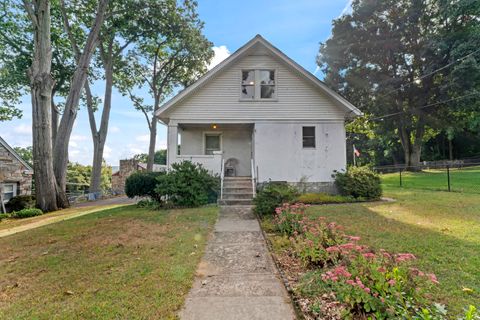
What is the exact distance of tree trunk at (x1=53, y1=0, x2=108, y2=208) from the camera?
40.4 feet

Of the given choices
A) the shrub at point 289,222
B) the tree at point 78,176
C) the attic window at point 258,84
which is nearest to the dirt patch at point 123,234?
the shrub at point 289,222

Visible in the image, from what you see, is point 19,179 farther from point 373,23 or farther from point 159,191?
point 373,23

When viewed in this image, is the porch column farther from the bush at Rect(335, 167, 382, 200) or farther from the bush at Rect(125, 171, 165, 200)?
the bush at Rect(335, 167, 382, 200)

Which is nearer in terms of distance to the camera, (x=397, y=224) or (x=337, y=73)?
(x=397, y=224)

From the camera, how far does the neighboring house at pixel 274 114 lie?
11.0 meters

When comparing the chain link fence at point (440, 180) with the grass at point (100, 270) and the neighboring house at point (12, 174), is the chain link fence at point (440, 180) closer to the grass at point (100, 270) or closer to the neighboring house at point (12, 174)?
the grass at point (100, 270)

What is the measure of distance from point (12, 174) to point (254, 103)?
14067 mm

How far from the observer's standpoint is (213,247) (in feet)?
15.2

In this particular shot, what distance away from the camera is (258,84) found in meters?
11.4

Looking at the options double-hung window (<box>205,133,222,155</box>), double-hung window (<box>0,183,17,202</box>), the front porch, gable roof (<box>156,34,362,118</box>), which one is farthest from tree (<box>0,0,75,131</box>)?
double-hung window (<box>205,133,222,155</box>)

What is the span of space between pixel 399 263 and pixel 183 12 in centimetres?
2223

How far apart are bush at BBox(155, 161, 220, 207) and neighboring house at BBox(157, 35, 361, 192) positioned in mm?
1496

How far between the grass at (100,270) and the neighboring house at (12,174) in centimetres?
957

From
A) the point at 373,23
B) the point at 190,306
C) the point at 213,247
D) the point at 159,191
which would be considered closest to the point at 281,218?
the point at 213,247
